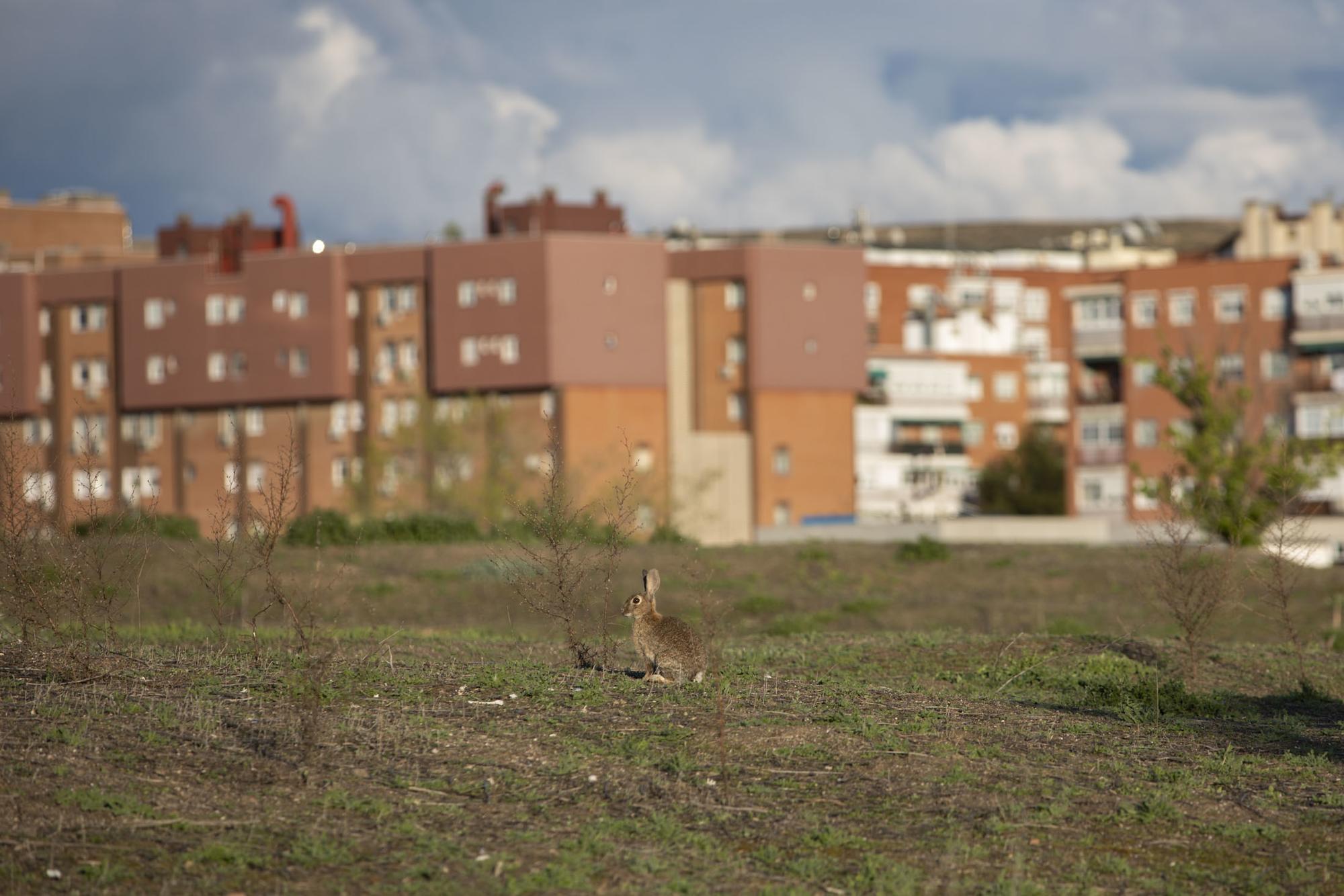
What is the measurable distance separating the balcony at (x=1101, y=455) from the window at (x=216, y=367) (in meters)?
43.7

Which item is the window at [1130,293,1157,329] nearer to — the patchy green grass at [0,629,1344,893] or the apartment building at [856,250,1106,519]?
the apartment building at [856,250,1106,519]

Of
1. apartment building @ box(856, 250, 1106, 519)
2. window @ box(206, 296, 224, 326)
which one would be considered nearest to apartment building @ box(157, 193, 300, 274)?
window @ box(206, 296, 224, 326)

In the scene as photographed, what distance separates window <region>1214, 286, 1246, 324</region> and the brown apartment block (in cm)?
1884

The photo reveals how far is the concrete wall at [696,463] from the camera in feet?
267

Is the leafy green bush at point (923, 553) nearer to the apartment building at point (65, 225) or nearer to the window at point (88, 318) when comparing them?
the window at point (88, 318)

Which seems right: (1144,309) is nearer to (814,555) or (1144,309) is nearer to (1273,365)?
(1273,365)

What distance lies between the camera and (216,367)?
287 feet

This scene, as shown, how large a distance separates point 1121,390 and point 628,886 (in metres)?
88.1

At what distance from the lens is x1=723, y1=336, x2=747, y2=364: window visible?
8662cm

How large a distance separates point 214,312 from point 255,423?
19.0ft

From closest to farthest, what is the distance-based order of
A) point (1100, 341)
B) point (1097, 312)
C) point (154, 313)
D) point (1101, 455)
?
point (154, 313) < point (1101, 455) < point (1100, 341) < point (1097, 312)

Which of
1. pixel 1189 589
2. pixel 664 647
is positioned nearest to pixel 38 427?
pixel 1189 589

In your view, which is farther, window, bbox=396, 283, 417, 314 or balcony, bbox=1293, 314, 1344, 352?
balcony, bbox=1293, 314, 1344, 352

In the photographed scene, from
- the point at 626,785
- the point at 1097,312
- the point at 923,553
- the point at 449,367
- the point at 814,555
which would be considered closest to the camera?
the point at 626,785
